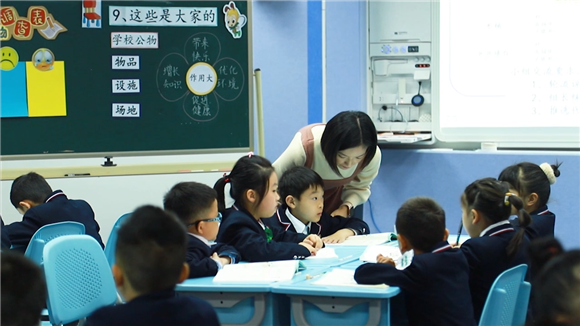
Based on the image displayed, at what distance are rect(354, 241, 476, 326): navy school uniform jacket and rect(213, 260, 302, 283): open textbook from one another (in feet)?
0.94

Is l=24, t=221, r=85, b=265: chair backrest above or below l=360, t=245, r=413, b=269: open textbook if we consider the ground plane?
above

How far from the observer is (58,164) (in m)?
4.68

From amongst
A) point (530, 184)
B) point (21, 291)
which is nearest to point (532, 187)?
point (530, 184)

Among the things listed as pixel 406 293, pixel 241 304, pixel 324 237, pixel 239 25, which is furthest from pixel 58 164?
pixel 406 293

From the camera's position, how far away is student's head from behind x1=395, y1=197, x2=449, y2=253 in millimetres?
2320

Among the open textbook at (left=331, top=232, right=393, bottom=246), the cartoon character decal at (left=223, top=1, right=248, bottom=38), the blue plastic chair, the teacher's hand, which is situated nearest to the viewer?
the blue plastic chair

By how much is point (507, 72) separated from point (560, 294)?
389 centimetres

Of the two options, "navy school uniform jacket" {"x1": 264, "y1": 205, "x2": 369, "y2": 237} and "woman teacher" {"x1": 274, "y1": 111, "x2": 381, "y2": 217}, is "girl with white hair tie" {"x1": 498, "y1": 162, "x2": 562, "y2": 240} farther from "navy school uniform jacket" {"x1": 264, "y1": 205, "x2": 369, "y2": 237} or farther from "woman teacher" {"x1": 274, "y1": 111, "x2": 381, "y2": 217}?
"navy school uniform jacket" {"x1": 264, "y1": 205, "x2": 369, "y2": 237}

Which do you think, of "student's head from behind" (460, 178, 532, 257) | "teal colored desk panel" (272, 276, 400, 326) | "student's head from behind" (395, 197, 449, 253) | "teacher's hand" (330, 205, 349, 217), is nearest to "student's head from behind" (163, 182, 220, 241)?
"teal colored desk panel" (272, 276, 400, 326)

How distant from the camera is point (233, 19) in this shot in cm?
458

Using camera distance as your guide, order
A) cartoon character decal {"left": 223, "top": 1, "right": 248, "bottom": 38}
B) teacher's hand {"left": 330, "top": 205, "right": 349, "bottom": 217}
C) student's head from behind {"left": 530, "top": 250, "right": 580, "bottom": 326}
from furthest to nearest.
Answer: cartoon character decal {"left": 223, "top": 1, "right": 248, "bottom": 38} → teacher's hand {"left": 330, "top": 205, "right": 349, "bottom": 217} → student's head from behind {"left": 530, "top": 250, "right": 580, "bottom": 326}

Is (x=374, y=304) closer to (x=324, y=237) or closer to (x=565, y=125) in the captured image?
(x=324, y=237)

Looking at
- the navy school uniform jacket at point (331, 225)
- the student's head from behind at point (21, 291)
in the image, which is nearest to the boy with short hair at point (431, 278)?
the navy school uniform jacket at point (331, 225)

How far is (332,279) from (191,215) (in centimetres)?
60
